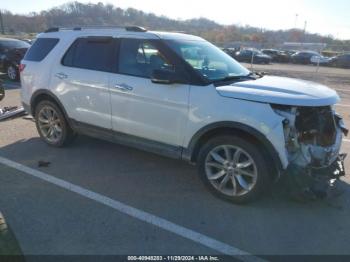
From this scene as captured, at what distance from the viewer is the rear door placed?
4.97 meters

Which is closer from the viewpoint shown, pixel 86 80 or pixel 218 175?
pixel 218 175

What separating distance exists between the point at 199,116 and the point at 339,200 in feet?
6.46

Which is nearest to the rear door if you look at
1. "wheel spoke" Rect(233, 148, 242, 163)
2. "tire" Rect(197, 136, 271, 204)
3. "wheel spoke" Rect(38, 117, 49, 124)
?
"wheel spoke" Rect(38, 117, 49, 124)

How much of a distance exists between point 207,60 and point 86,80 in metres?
1.74

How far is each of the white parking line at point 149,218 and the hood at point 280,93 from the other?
1511mm

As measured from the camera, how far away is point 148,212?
393 cm

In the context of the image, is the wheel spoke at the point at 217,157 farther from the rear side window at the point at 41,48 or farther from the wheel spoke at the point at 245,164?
the rear side window at the point at 41,48

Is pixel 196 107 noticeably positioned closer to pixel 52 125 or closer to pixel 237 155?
pixel 237 155

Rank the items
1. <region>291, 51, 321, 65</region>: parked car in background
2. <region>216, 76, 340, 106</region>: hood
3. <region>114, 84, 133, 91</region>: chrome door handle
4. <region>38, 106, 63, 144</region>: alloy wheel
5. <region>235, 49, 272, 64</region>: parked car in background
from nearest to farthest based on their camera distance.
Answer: <region>216, 76, 340, 106</region>: hood < <region>114, 84, 133, 91</region>: chrome door handle < <region>38, 106, 63, 144</region>: alloy wheel < <region>235, 49, 272, 64</region>: parked car in background < <region>291, 51, 321, 65</region>: parked car in background

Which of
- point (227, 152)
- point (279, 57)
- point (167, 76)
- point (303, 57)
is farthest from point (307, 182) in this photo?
point (279, 57)

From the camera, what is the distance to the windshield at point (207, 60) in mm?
4461

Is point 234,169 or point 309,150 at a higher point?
point 309,150

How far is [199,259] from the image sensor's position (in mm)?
Result: 3193

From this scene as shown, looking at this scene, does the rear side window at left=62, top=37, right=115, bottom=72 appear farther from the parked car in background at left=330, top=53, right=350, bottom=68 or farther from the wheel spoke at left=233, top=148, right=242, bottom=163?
the parked car in background at left=330, top=53, right=350, bottom=68
